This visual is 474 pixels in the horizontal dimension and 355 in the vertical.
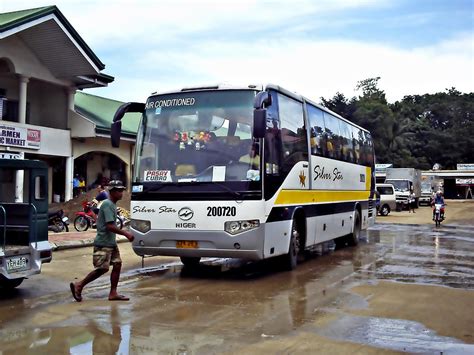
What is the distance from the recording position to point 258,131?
9.10m

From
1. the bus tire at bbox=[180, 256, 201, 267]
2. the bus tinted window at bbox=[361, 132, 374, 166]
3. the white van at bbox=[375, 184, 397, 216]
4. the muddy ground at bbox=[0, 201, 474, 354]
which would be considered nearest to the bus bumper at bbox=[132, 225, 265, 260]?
the muddy ground at bbox=[0, 201, 474, 354]

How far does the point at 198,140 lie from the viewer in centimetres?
988

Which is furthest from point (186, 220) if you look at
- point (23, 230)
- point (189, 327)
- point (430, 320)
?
point (430, 320)

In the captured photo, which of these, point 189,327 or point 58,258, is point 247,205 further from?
point 58,258

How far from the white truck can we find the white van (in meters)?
4.38

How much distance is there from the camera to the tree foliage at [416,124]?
71.6 meters

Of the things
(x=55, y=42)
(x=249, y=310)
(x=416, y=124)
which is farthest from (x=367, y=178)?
(x=416, y=124)

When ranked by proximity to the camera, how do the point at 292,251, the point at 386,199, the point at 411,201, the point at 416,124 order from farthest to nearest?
the point at 416,124 < the point at 411,201 < the point at 386,199 < the point at 292,251

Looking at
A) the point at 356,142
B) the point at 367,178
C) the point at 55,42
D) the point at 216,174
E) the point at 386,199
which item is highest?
the point at 55,42

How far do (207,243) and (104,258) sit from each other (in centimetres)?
212

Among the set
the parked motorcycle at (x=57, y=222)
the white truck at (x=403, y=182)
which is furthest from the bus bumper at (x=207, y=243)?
the white truck at (x=403, y=182)

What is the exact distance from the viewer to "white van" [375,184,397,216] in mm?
35656

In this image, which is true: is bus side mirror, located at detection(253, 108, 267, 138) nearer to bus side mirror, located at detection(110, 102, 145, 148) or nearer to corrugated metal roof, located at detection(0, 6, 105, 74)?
bus side mirror, located at detection(110, 102, 145, 148)

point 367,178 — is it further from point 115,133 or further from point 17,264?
point 17,264
